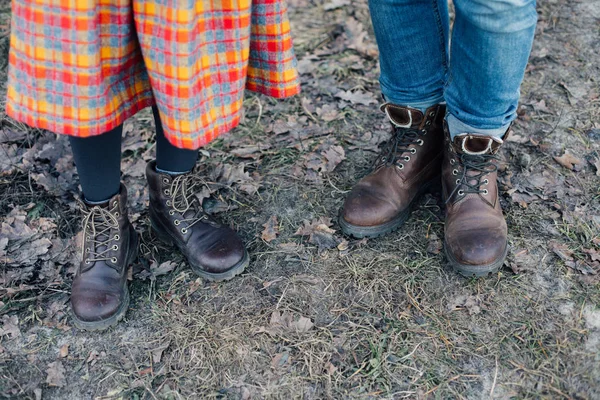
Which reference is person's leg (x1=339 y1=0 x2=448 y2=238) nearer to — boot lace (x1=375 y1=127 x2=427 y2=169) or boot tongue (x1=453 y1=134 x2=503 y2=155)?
boot lace (x1=375 y1=127 x2=427 y2=169)

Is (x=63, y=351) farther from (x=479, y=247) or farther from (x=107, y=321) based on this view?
(x=479, y=247)

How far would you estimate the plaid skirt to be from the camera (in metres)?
1.35

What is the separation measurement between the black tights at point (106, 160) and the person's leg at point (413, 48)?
31.2 inches

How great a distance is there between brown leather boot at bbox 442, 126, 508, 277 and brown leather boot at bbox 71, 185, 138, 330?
1.18 meters

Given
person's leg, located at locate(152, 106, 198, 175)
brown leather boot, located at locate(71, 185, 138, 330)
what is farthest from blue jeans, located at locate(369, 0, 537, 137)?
brown leather boot, located at locate(71, 185, 138, 330)

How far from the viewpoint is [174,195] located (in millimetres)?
2000

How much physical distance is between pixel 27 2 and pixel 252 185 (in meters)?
1.27

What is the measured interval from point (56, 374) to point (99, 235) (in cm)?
47

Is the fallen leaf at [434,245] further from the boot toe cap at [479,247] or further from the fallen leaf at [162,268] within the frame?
the fallen leaf at [162,268]

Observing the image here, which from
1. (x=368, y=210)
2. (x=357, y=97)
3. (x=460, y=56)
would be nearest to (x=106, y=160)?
(x=368, y=210)

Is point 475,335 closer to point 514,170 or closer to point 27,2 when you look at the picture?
point 514,170

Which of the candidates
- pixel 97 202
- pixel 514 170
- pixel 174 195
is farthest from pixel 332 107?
pixel 97 202

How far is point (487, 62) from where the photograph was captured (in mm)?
1686

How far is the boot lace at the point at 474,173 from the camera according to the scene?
201cm
